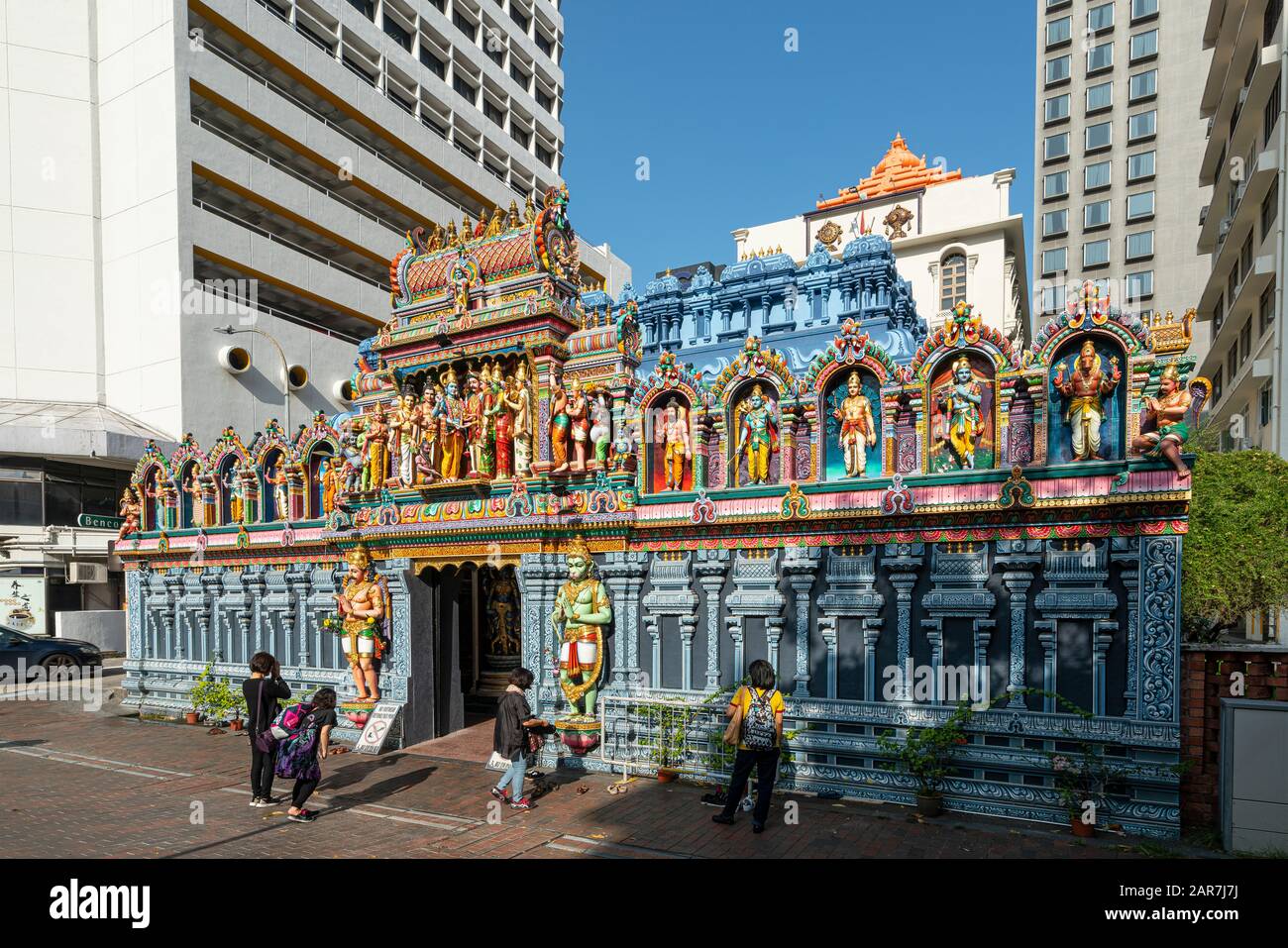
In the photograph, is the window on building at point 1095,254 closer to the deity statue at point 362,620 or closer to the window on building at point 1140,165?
the window on building at point 1140,165

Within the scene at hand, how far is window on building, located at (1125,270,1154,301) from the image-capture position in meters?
49.6

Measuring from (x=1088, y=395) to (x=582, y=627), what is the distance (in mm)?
7387

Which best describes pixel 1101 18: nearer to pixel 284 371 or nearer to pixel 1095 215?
pixel 1095 215

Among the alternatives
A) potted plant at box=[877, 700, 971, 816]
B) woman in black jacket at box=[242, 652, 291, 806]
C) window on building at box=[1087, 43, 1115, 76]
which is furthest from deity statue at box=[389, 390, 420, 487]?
window on building at box=[1087, 43, 1115, 76]

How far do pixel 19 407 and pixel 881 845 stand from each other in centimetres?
3049

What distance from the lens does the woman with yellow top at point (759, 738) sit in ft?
28.2

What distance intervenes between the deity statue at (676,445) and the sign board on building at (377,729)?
626cm

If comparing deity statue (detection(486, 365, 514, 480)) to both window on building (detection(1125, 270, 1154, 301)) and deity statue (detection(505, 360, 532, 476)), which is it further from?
window on building (detection(1125, 270, 1154, 301))

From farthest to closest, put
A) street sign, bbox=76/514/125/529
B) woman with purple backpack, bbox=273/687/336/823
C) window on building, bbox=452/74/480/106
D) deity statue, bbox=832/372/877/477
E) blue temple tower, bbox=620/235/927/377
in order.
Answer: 1. window on building, bbox=452/74/480/106
2. street sign, bbox=76/514/125/529
3. blue temple tower, bbox=620/235/927/377
4. deity statue, bbox=832/372/877/477
5. woman with purple backpack, bbox=273/687/336/823

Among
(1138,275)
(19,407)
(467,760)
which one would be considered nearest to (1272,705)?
(467,760)

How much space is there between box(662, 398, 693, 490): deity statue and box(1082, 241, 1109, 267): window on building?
5172cm

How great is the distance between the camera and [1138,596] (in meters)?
8.41

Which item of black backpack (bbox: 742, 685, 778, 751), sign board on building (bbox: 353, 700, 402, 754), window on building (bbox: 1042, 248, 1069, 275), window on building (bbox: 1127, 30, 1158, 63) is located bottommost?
sign board on building (bbox: 353, 700, 402, 754)

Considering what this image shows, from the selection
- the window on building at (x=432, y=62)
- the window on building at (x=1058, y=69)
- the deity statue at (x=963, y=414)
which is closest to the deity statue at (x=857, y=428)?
the deity statue at (x=963, y=414)
